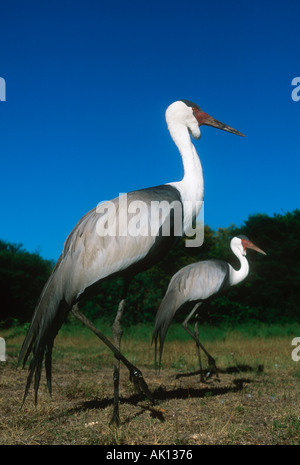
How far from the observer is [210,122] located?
15.9ft

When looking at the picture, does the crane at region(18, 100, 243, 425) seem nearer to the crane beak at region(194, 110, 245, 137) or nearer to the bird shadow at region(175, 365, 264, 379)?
the crane beak at region(194, 110, 245, 137)

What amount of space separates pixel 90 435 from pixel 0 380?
9.68ft

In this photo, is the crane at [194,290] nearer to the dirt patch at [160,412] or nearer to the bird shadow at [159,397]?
the bird shadow at [159,397]

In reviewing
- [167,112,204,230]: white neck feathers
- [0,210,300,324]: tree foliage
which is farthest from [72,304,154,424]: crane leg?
[0,210,300,324]: tree foliage

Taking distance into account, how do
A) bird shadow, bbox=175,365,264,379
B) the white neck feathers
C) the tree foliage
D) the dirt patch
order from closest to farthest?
the dirt patch < the white neck feathers < bird shadow, bbox=175,365,264,379 < the tree foliage

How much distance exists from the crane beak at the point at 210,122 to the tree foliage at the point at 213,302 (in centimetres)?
1129

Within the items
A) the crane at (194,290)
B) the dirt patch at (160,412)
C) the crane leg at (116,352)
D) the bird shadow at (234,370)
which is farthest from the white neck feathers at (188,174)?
the bird shadow at (234,370)

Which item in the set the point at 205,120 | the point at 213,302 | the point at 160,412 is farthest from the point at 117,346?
the point at 213,302

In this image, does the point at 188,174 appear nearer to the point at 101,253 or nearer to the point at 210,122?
the point at 210,122

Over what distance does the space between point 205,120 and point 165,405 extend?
316 centimetres

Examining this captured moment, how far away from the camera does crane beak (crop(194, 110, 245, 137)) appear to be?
15.6ft

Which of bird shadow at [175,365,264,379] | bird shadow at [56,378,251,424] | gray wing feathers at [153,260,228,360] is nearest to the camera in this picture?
bird shadow at [56,378,251,424]

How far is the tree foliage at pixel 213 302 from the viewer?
1597cm
